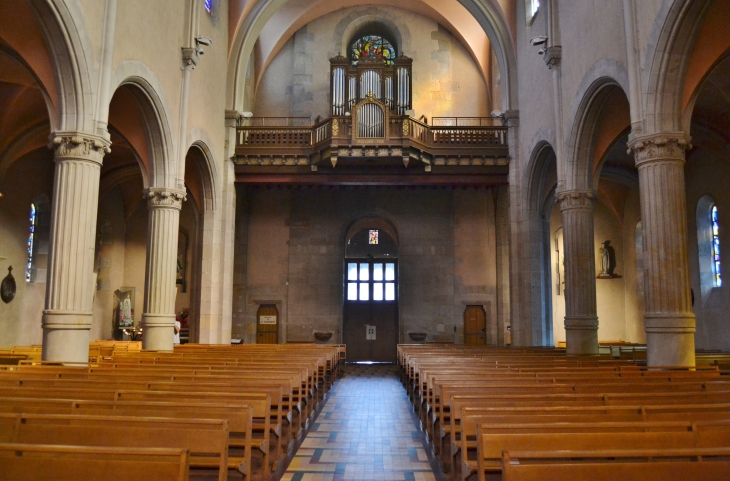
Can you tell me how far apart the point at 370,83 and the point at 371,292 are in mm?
8101

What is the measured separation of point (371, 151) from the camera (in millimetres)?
17719

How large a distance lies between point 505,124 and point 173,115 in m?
10.1

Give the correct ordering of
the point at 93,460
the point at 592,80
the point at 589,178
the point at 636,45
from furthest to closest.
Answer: the point at 589,178, the point at 592,80, the point at 636,45, the point at 93,460

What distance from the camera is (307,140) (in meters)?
19.0

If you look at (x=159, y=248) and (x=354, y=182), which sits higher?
(x=354, y=182)

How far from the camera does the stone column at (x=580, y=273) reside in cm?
1273

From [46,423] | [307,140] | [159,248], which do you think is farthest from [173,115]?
[46,423]

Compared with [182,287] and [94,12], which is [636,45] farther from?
[182,287]

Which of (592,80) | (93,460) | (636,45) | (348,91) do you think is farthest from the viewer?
(348,91)

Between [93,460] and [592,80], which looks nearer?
[93,460]

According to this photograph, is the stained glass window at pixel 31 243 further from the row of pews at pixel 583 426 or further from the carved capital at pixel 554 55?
the carved capital at pixel 554 55

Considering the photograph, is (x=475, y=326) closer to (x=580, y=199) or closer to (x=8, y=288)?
(x=580, y=199)

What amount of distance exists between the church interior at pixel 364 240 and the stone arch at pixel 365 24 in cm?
12

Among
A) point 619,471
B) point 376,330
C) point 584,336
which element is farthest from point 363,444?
point 376,330
